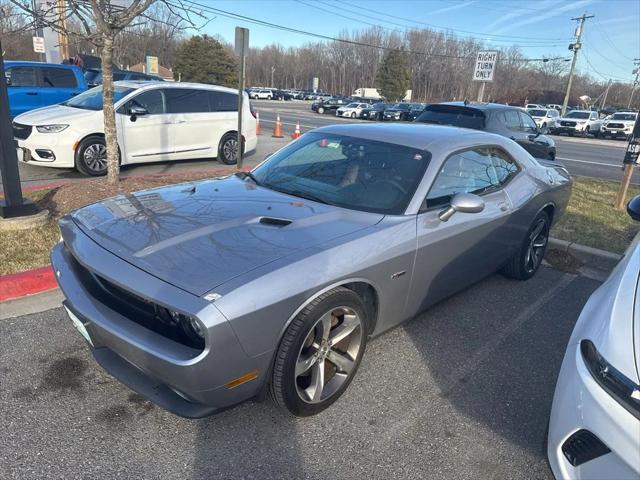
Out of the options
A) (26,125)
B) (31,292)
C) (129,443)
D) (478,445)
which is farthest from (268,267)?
(26,125)

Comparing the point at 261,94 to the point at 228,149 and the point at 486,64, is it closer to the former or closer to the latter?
the point at 486,64

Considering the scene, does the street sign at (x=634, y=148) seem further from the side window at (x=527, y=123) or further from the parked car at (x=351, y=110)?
the parked car at (x=351, y=110)

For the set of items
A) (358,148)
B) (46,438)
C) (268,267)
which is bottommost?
(46,438)

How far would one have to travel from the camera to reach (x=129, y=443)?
2.40 metres

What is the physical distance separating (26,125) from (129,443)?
714 cm

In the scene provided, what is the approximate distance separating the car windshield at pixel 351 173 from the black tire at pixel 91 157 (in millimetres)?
5154

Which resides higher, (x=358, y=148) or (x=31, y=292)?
(x=358, y=148)

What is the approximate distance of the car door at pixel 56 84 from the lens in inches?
455

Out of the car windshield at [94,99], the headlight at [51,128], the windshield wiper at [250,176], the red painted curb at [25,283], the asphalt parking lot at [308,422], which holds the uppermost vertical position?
the car windshield at [94,99]

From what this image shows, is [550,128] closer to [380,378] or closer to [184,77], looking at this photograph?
[380,378]

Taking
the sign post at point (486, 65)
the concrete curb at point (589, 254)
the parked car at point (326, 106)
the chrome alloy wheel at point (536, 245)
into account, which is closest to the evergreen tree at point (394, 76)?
the parked car at point (326, 106)

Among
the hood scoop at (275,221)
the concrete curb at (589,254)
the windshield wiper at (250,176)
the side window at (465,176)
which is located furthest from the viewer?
the concrete curb at (589,254)

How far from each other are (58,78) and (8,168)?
27.6ft

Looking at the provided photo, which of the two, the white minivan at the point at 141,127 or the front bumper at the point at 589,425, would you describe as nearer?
the front bumper at the point at 589,425
